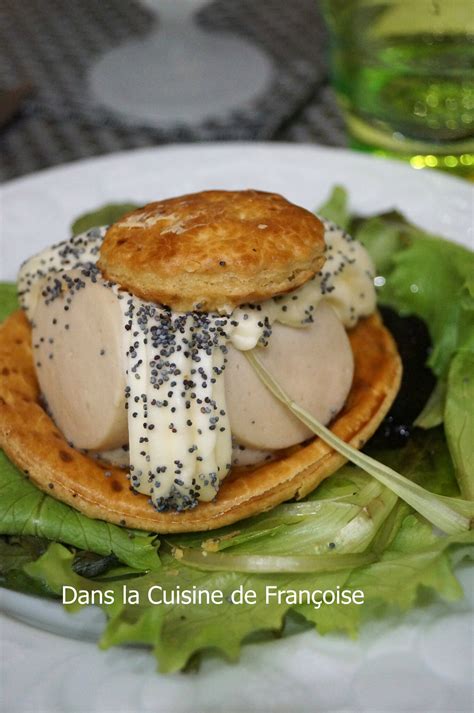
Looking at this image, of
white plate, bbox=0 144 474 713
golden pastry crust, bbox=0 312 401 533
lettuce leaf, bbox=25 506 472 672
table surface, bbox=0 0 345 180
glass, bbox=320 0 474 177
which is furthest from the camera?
table surface, bbox=0 0 345 180

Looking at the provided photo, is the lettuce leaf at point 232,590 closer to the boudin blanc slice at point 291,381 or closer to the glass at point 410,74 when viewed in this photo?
the boudin blanc slice at point 291,381

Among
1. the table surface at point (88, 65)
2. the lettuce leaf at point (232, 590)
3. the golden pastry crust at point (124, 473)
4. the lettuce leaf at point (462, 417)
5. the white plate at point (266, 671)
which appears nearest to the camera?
the white plate at point (266, 671)

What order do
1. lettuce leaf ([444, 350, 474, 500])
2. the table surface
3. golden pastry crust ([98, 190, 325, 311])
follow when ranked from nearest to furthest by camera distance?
golden pastry crust ([98, 190, 325, 311]), lettuce leaf ([444, 350, 474, 500]), the table surface

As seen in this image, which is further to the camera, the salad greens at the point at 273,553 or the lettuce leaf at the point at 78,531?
the lettuce leaf at the point at 78,531

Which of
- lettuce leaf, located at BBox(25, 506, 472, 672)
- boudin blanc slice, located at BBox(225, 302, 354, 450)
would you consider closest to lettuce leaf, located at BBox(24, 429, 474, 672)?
lettuce leaf, located at BBox(25, 506, 472, 672)

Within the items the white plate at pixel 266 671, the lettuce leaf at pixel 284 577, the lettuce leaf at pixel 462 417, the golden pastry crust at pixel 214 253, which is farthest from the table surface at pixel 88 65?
the white plate at pixel 266 671

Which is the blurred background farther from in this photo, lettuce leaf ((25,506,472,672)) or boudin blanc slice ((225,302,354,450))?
lettuce leaf ((25,506,472,672))

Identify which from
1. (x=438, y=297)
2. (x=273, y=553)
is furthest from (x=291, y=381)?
(x=438, y=297)
